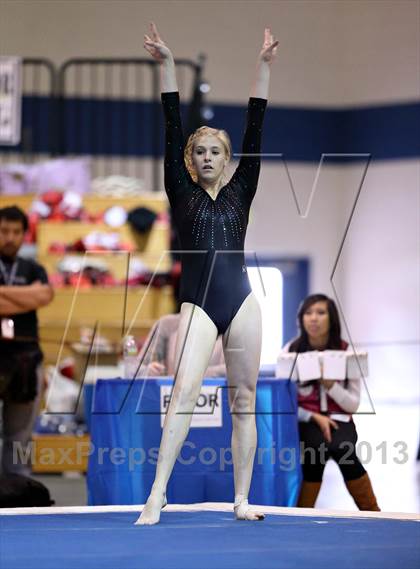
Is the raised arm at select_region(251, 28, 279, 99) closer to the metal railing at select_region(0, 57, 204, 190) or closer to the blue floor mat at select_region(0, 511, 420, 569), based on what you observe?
the blue floor mat at select_region(0, 511, 420, 569)

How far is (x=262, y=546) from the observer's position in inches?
130

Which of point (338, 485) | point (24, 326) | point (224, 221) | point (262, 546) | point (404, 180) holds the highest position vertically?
point (404, 180)

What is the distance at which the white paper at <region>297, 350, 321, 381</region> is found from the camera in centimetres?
481

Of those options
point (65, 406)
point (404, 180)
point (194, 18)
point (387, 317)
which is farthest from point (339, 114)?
point (194, 18)

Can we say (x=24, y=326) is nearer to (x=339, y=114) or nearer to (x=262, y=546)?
(x=262, y=546)

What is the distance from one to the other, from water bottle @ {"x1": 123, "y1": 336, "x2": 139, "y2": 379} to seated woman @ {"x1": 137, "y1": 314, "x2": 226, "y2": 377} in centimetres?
4

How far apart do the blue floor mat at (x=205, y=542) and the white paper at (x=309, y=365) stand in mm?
913

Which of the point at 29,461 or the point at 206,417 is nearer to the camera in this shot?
the point at 206,417

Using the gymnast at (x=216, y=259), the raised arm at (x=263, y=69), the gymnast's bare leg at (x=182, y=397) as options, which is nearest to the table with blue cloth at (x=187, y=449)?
the gymnast at (x=216, y=259)

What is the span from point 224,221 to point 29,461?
91.4 inches

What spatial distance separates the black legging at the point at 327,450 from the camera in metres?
4.80

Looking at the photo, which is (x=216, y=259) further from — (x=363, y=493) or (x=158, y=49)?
(x=363, y=493)

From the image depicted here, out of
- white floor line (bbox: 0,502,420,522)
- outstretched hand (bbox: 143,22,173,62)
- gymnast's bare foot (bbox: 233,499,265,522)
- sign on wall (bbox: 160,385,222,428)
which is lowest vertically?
white floor line (bbox: 0,502,420,522)

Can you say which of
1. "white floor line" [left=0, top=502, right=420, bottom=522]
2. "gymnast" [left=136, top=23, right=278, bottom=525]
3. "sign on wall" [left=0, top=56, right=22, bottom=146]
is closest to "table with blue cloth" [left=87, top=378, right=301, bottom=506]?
"white floor line" [left=0, top=502, right=420, bottom=522]
